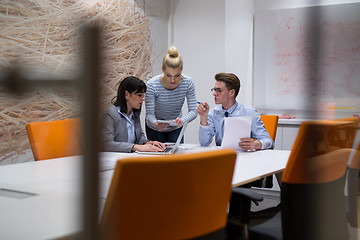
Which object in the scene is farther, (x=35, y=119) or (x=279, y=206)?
(x=279, y=206)

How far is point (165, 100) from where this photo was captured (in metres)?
2.10

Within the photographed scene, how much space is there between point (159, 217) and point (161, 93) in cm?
143

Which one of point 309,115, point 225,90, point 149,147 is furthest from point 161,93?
point 309,115

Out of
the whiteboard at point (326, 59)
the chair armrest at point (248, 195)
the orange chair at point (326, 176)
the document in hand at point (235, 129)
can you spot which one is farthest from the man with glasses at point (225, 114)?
the whiteboard at point (326, 59)

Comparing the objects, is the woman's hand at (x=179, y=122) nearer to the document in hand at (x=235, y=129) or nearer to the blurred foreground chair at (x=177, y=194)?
the document in hand at (x=235, y=129)

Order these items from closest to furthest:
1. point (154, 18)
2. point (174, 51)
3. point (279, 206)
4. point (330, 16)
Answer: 1. point (330, 16)
2. point (279, 206)
3. point (174, 51)
4. point (154, 18)

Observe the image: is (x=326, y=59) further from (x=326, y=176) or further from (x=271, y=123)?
(x=271, y=123)

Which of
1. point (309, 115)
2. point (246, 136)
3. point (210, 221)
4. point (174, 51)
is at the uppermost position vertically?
point (174, 51)

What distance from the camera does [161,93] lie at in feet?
6.84

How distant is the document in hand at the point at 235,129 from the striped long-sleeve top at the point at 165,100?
44 centimetres

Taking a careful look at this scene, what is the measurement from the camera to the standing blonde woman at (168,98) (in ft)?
6.62

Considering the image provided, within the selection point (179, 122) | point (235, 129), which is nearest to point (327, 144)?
point (235, 129)

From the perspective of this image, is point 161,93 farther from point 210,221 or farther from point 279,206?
point 210,221

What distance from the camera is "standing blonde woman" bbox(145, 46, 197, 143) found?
2.02m
